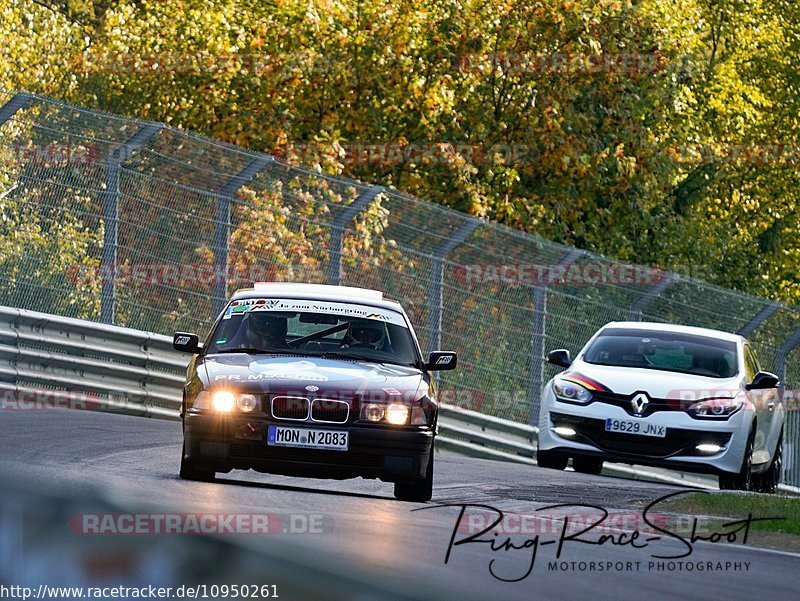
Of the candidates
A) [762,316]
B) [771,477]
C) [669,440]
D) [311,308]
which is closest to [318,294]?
[311,308]

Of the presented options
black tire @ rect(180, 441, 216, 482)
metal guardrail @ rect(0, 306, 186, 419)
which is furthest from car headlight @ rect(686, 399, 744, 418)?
black tire @ rect(180, 441, 216, 482)

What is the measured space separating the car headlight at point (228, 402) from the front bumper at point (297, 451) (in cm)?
6

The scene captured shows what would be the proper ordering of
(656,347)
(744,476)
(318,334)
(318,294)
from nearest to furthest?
(318,334) → (318,294) → (744,476) → (656,347)

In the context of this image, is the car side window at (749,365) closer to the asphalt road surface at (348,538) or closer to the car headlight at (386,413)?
the asphalt road surface at (348,538)

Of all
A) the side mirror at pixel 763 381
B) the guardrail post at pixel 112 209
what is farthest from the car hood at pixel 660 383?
the guardrail post at pixel 112 209

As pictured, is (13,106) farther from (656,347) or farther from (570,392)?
(656,347)

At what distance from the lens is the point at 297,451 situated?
11.0 meters

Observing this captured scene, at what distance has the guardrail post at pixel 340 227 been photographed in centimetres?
1786

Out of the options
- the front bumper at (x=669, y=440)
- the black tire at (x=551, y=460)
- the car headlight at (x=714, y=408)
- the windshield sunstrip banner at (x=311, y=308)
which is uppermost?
the windshield sunstrip banner at (x=311, y=308)

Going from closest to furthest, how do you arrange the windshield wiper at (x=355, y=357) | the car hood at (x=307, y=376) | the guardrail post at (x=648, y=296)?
the car hood at (x=307, y=376)
the windshield wiper at (x=355, y=357)
the guardrail post at (x=648, y=296)

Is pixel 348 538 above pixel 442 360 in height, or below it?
below

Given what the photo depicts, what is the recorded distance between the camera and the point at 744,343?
16969 millimetres

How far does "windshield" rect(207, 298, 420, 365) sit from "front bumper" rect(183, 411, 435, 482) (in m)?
1.06

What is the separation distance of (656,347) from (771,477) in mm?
1808
